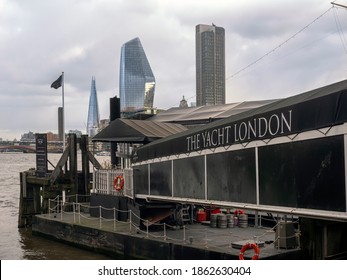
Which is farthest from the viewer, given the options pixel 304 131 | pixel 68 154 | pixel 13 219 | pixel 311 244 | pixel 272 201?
pixel 13 219

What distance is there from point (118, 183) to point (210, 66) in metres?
46.8

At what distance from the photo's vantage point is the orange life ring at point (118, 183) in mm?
22609

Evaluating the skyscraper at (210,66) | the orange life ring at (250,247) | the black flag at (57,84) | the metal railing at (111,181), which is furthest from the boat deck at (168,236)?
the skyscraper at (210,66)

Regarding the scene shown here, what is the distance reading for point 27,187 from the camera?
1227 inches

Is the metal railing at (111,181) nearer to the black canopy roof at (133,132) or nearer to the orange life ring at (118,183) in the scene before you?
the orange life ring at (118,183)

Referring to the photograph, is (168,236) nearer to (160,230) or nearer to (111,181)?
(160,230)

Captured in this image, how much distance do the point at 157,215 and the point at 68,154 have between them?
12180mm

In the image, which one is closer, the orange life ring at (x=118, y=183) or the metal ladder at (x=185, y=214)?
the metal ladder at (x=185, y=214)

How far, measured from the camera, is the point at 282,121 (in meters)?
11.6

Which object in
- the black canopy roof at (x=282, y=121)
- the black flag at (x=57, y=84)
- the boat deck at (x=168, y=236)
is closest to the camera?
the black canopy roof at (x=282, y=121)

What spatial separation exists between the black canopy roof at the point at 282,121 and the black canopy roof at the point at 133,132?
6572 mm

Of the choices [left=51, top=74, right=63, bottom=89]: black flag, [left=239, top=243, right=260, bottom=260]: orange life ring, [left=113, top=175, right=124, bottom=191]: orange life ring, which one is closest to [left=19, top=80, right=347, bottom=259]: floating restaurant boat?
[left=113, top=175, right=124, bottom=191]: orange life ring

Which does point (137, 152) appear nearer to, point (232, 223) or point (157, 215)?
point (157, 215)

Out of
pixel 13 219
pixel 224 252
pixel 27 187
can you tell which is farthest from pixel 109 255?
pixel 13 219
